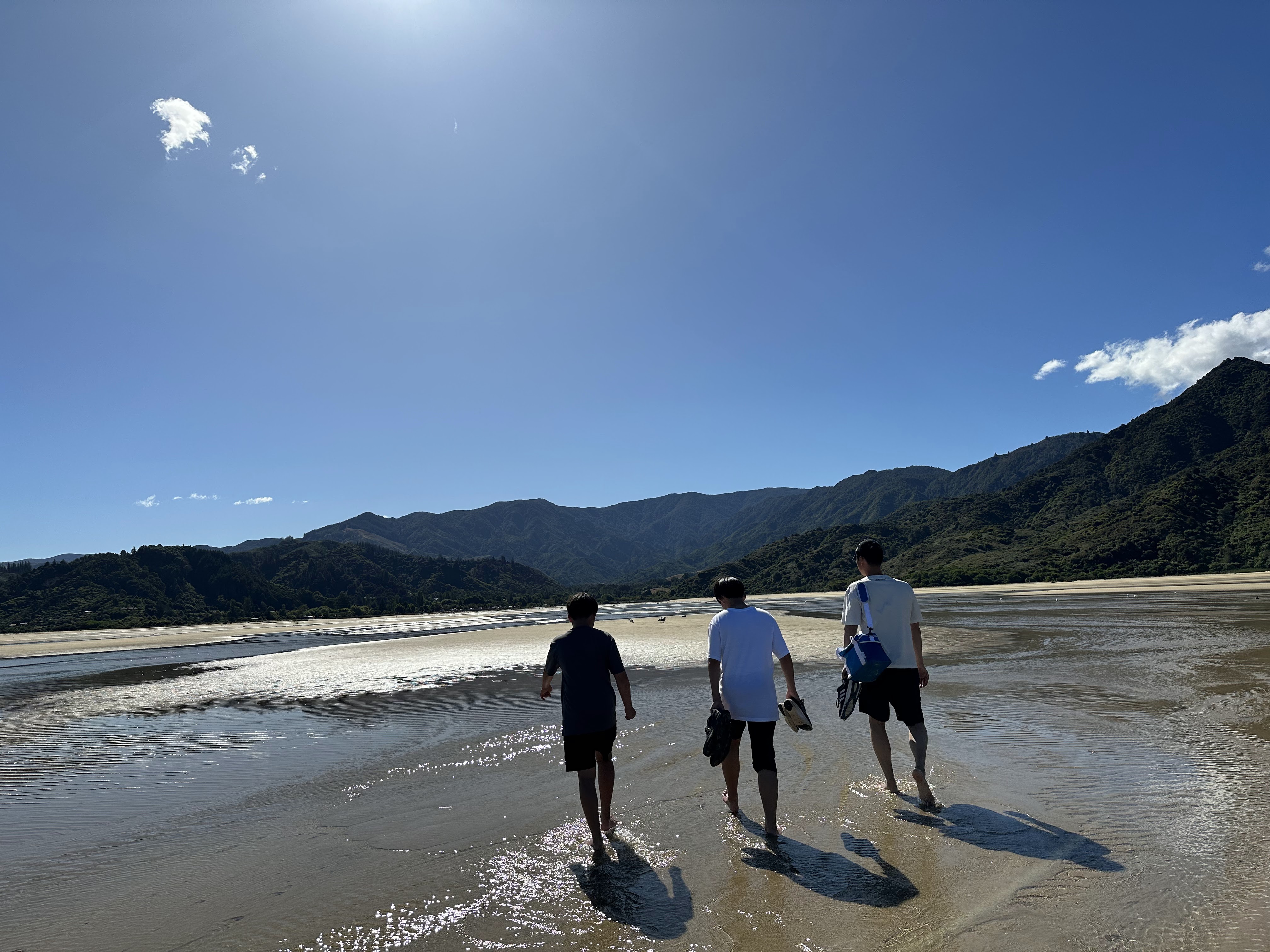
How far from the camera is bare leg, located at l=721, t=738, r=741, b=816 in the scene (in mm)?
6004

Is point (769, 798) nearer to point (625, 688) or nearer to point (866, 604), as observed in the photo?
point (625, 688)

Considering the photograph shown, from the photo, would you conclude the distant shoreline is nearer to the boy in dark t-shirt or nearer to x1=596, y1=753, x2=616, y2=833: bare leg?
x1=596, y1=753, x2=616, y2=833: bare leg

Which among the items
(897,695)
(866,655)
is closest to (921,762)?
(897,695)

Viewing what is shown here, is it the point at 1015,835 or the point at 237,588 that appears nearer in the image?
the point at 1015,835

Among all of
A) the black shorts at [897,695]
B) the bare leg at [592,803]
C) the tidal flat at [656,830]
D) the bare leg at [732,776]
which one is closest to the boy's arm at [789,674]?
the bare leg at [732,776]

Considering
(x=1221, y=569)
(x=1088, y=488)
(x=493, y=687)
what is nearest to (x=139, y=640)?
(x=493, y=687)

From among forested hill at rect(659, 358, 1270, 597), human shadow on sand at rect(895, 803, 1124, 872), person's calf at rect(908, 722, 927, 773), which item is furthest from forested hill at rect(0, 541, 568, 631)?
human shadow on sand at rect(895, 803, 1124, 872)

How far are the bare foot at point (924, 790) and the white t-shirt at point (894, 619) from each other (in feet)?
3.22

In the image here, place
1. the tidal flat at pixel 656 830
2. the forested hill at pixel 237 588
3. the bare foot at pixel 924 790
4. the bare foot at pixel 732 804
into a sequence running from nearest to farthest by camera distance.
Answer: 1. the tidal flat at pixel 656 830
2. the bare foot at pixel 924 790
3. the bare foot at pixel 732 804
4. the forested hill at pixel 237 588

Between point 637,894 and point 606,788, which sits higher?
point 606,788

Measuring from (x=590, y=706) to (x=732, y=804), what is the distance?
179cm

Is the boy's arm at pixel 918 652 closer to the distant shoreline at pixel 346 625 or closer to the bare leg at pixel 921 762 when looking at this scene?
the bare leg at pixel 921 762

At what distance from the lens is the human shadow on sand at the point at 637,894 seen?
405 cm

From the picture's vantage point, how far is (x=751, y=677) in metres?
5.70
